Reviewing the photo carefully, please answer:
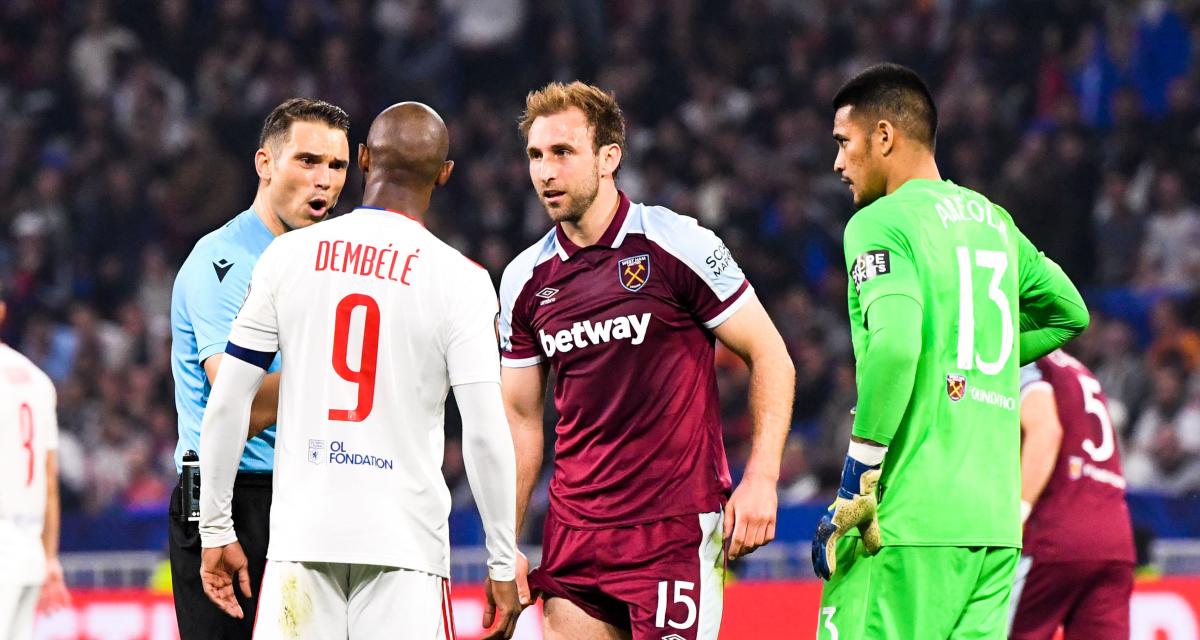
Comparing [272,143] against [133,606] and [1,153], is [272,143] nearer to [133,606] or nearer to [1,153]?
[133,606]

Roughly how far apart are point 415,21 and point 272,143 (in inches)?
456

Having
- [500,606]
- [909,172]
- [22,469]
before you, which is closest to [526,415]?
[500,606]

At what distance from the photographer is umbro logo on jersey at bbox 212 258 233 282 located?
5242 mm

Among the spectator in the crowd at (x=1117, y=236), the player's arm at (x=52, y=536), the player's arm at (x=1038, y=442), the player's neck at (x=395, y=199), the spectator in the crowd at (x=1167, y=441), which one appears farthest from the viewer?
the spectator in the crowd at (x=1117, y=236)

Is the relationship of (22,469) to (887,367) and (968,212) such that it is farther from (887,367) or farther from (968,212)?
(968,212)

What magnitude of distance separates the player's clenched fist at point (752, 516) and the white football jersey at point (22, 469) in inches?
135

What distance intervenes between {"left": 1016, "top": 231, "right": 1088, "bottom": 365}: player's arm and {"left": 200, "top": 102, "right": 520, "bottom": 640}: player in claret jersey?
1808 millimetres

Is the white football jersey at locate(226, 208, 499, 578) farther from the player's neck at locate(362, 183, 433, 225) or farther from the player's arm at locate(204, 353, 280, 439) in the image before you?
the player's arm at locate(204, 353, 280, 439)

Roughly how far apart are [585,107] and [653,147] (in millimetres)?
Result: 10011

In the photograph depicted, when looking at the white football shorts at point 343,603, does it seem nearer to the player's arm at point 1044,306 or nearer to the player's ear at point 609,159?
the player's ear at point 609,159

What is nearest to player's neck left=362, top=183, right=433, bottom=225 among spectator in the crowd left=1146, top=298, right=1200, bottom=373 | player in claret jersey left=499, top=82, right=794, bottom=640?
player in claret jersey left=499, top=82, right=794, bottom=640

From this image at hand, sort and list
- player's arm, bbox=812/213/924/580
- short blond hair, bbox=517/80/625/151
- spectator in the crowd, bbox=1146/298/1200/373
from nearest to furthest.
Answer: player's arm, bbox=812/213/924/580
short blond hair, bbox=517/80/625/151
spectator in the crowd, bbox=1146/298/1200/373

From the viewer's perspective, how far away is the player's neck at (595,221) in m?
5.37

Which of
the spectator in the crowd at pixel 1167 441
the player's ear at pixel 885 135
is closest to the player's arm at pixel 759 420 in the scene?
the player's ear at pixel 885 135
